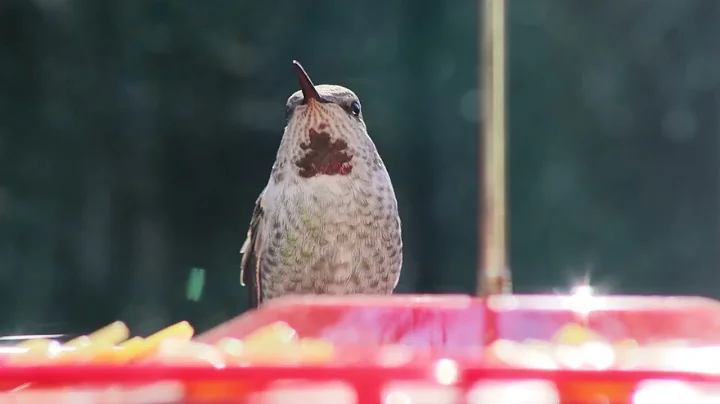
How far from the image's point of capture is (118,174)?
7.01 feet

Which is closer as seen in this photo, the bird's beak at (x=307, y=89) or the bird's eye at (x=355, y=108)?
the bird's beak at (x=307, y=89)

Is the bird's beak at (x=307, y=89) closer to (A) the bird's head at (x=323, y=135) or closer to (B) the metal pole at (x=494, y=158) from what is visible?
(A) the bird's head at (x=323, y=135)

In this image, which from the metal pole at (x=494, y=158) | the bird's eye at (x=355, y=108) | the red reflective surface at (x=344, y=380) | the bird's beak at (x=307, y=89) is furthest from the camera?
the bird's eye at (x=355, y=108)

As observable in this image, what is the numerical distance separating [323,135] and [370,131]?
0.73 meters

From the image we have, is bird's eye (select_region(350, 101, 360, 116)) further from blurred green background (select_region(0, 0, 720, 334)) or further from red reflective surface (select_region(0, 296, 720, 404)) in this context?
red reflective surface (select_region(0, 296, 720, 404))

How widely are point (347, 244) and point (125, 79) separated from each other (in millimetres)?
1012

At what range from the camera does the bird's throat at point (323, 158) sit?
148 centimetres

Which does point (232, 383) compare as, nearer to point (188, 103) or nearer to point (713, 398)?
point (713, 398)

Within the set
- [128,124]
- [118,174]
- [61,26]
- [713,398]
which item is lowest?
[713,398]

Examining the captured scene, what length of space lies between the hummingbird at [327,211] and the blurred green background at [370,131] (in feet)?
2.25

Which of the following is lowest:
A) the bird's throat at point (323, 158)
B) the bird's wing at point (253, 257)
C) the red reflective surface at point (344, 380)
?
the red reflective surface at point (344, 380)

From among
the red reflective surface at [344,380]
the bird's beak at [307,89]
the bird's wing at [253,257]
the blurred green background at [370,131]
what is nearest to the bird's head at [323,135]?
the bird's beak at [307,89]

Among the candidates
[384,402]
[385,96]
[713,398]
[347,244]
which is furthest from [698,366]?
[385,96]

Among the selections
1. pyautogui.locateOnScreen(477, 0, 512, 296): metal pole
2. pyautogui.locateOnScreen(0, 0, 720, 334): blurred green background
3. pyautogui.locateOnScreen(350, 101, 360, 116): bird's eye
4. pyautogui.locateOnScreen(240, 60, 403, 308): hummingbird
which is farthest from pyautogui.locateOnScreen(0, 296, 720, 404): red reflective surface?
pyautogui.locateOnScreen(0, 0, 720, 334): blurred green background
